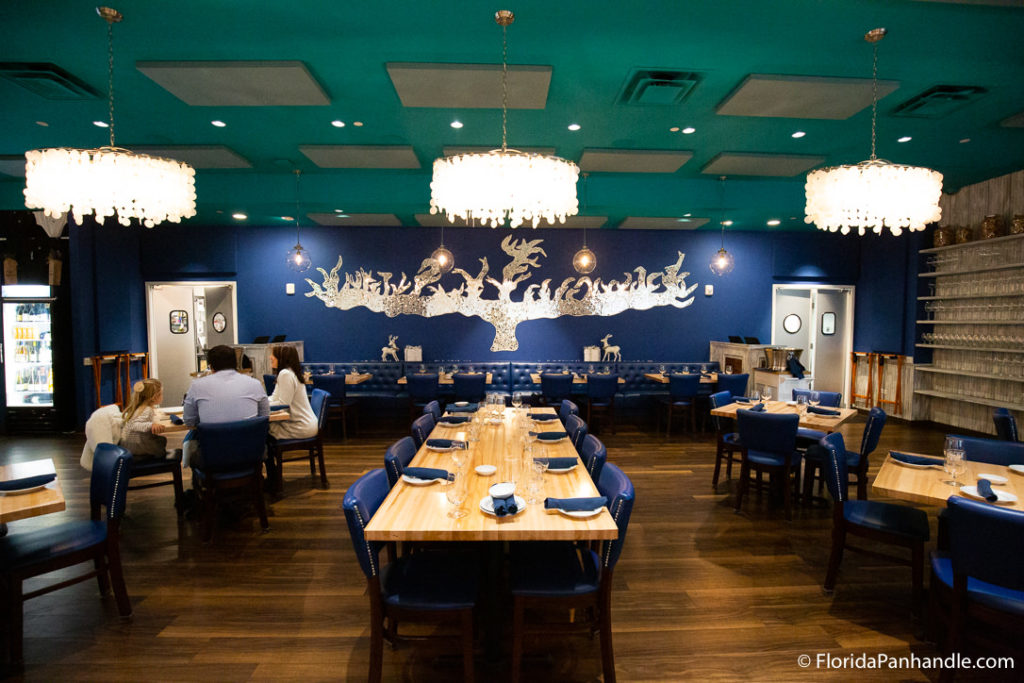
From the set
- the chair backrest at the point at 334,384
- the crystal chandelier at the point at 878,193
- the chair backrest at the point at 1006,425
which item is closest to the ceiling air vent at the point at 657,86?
the crystal chandelier at the point at 878,193

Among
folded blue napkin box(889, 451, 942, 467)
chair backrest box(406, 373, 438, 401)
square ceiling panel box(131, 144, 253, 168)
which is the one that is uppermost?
square ceiling panel box(131, 144, 253, 168)

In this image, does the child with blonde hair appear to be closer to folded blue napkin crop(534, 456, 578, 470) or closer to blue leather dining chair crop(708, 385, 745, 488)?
folded blue napkin crop(534, 456, 578, 470)

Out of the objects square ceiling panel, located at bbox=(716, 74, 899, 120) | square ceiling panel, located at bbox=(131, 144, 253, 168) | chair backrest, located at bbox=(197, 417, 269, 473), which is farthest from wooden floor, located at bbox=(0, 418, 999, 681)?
square ceiling panel, located at bbox=(131, 144, 253, 168)

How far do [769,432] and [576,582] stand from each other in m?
A: 2.55

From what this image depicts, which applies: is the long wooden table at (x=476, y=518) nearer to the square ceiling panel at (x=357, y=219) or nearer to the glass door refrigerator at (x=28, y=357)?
the square ceiling panel at (x=357, y=219)

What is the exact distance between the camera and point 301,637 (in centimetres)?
253

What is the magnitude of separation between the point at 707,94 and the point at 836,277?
6.58 metres

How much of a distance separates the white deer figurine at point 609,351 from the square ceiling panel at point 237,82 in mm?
5691

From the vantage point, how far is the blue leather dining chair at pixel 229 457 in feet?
11.2

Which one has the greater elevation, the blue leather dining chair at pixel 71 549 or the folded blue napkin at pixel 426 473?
the folded blue napkin at pixel 426 473

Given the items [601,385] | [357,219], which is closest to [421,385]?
[601,385]

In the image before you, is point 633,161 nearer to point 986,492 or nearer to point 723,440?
point 723,440

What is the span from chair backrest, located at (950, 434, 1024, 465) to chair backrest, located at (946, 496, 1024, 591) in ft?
4.68

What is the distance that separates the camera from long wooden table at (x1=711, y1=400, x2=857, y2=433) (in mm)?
4027
